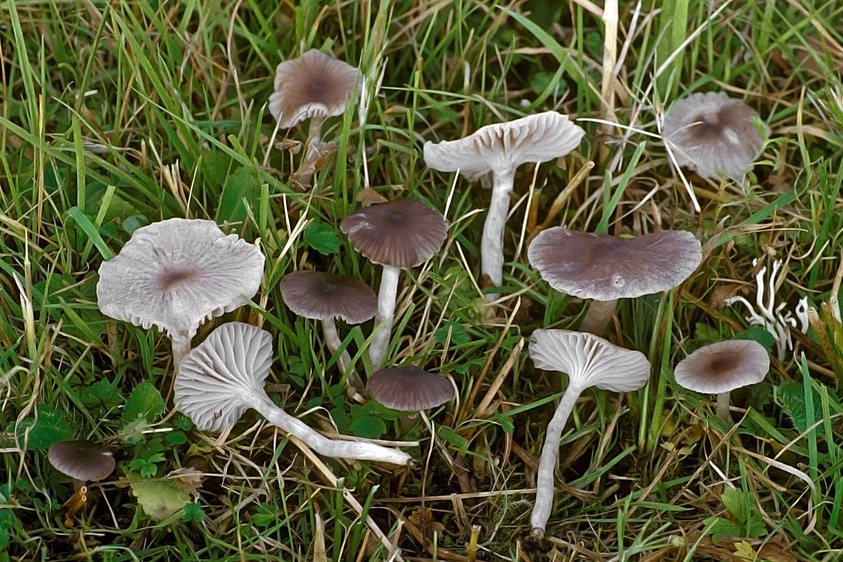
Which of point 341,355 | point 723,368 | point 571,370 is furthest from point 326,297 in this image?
point 723,368

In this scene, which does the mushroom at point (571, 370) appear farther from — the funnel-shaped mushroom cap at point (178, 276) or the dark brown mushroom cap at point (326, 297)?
the funnel-shaped mushroom cap at point (178, 276)

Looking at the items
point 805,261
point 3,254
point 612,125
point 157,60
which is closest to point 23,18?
point 157,60

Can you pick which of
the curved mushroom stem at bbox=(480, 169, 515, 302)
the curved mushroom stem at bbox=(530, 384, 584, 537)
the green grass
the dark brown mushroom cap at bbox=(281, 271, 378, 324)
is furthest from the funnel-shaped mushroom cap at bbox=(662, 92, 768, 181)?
the dark brown mushroom cap at bbox=(281, 271, 378, 324)

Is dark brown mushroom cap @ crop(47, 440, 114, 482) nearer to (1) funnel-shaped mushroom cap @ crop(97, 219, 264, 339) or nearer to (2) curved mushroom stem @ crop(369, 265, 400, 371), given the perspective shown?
(1) funnel-shaped mushroom cap @ crop(97, 219, 264, 339)

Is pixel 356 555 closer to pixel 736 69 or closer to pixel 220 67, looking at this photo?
pixel 220 67

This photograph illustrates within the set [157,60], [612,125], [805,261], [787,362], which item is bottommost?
[787,362]

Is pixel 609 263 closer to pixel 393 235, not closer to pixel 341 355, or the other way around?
pixel 393 235
